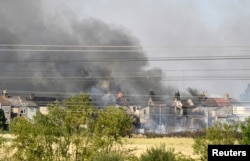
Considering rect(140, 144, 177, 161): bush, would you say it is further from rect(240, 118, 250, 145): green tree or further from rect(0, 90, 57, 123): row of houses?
rect(0, 90, 57, 123): row of houses

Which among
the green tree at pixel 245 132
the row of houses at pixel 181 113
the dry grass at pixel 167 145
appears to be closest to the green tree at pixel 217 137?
the green tree at pixel 245 132

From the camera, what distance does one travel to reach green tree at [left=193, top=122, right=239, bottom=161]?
1409 inches

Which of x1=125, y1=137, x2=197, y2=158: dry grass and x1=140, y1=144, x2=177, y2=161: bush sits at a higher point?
x1=140, y1=144, x2=177, y2=161: bush

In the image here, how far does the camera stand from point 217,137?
3625 cm

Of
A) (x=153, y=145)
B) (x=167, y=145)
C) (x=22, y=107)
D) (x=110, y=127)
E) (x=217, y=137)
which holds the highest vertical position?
(x=22, y=107)

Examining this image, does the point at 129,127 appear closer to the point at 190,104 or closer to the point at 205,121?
the point at 205,121

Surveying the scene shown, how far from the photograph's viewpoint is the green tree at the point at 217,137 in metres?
35.8

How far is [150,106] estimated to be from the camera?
128m

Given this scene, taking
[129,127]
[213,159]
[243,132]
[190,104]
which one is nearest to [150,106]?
[190,104]

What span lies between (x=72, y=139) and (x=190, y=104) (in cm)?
9478

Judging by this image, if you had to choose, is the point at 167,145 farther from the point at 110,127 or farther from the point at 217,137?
the point at 217,137

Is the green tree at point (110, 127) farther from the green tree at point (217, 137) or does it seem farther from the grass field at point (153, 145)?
the green tree at point (217, 137)

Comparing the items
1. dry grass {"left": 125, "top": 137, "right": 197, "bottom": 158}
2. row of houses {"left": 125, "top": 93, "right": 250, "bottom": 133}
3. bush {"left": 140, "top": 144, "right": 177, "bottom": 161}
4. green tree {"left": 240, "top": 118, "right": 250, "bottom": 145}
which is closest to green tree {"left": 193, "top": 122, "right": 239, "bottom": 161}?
green tree {"left": 240, "top": 118, "right": 250, "bottom": 145}

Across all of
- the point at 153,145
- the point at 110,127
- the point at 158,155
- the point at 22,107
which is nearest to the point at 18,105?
the point at 22,107
